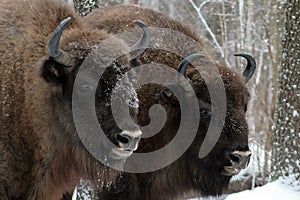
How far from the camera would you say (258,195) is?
7641mm

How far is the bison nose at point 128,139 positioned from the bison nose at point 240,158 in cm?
122

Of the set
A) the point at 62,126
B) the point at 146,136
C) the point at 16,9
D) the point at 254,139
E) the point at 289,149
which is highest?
the point at 16,9

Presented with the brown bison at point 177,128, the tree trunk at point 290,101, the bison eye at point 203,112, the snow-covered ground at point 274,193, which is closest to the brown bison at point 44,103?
the brown bison at point 177,128

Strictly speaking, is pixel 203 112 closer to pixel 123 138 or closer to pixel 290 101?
pixel 123 138

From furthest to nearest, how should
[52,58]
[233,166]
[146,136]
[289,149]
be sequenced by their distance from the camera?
[289,149] < [146,136] < [233,166] < [52,58]

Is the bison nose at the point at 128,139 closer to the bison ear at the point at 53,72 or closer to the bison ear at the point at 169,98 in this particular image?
the bison ear at the point at 53,72

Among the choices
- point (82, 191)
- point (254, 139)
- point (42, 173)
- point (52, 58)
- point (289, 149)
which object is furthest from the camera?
point (254, 139)

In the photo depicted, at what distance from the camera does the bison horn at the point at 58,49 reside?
181 inches

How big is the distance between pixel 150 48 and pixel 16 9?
1548mm

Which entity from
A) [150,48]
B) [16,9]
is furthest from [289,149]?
[16,9]

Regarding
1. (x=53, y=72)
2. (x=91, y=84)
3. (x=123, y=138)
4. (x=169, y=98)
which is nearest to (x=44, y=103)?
(x=53, y=72)

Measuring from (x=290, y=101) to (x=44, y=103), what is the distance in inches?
151

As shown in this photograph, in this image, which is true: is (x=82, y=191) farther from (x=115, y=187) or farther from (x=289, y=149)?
(x=289, y=149)

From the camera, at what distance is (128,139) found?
4590mm
